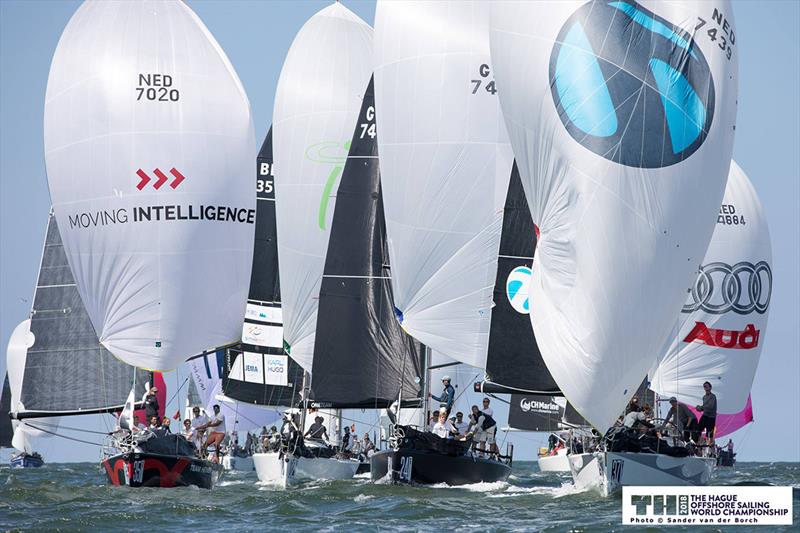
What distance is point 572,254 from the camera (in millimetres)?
21672

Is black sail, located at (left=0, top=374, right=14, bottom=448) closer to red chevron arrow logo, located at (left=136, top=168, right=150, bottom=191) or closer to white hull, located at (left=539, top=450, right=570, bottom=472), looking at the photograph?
white hull, located at (left=539, top=450, right=570, bottom=472)

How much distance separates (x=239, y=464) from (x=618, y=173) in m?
24.5

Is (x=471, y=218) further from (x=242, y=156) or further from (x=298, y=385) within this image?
(x=298, y=385)

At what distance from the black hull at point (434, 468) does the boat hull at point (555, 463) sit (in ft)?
47.4

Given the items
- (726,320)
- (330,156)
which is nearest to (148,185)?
(330,156)

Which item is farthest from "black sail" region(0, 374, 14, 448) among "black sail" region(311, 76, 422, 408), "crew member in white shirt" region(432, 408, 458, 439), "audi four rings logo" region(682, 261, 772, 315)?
"crew member in white shirt" region(432, 408, 458, 439)

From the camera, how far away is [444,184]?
28.1 metres

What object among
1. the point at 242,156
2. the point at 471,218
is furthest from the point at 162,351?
the point at 471,218

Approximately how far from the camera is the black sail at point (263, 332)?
40188mm

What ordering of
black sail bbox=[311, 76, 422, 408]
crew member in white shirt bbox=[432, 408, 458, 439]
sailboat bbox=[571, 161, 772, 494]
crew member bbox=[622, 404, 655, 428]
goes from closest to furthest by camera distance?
crew member bbox=[622, 404, 655, 428] < crew member in white shirt bbox=[432, 408, 458, 439] < black sail bbox=[311, 76, 422, 408] < sailboat bbox=[571, 161, 772, 494]

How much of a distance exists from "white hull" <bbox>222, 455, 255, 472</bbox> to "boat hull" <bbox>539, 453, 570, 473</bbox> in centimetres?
870

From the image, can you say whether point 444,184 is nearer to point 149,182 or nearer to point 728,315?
point 149,182

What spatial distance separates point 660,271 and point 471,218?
7.15 meters

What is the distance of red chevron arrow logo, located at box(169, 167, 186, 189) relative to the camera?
28.2 metres
